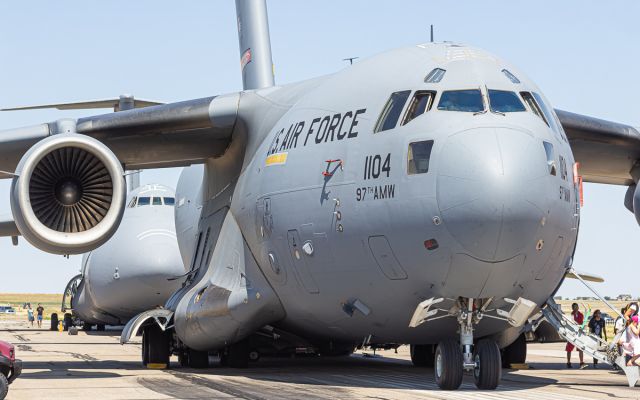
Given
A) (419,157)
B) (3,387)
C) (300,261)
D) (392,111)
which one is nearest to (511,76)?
(392,111)

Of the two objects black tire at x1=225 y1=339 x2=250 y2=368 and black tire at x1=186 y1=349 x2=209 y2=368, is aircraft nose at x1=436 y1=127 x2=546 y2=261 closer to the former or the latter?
black tire at x1=225 y1=339 x2=250 y2=368

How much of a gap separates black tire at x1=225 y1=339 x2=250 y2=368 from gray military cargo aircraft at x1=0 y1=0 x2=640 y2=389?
2 centimetres

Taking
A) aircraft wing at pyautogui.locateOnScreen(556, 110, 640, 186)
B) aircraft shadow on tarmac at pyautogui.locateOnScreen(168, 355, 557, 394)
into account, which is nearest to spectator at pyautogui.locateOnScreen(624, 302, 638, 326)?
aircraft shadow on tarmac at pyautogui.locateOnScreen(168, 355, 557, 394)

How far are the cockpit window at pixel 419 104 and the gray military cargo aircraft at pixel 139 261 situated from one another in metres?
13.6

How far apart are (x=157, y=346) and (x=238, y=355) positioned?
1411mm

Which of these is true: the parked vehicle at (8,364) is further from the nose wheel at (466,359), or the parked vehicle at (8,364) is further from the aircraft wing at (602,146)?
the aircraft wing at (602,146)

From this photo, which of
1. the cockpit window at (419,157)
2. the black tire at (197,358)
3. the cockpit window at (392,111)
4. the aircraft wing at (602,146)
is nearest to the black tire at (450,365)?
the cockpit window at (419,157)

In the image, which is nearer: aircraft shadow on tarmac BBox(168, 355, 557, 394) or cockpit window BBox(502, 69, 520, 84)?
cockpit window BBox(502, 69, 520, 84)

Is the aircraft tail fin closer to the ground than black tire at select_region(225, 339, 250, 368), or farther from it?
farther from it

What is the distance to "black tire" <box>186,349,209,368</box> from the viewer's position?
52.9 feet

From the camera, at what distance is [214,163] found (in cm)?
1705

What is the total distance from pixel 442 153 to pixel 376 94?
5.75 ft

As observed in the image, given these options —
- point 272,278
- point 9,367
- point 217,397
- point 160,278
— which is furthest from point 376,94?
point 160,278

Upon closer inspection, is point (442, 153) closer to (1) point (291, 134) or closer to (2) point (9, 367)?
(1) point (291, 134)
